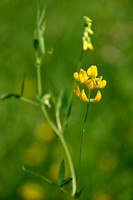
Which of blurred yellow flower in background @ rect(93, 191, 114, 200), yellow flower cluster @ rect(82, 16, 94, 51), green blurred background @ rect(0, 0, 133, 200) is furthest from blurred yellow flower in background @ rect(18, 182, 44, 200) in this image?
yellow flower cluster @ rect(82, 16, 94, 51)

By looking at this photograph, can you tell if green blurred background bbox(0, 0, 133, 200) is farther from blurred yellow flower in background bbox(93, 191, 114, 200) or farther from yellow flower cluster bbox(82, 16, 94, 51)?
yellow flower cluster bbox(82, 16, 94, 51)

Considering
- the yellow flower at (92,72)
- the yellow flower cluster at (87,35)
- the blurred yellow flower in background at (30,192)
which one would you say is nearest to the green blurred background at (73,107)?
the blurred yellow flower in background at (30,192)

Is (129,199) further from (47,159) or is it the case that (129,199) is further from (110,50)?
(110,50)

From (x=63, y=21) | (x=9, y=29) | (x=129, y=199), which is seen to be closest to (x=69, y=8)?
(x=63, y=21)

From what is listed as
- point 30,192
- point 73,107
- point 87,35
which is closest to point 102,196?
point 30,192

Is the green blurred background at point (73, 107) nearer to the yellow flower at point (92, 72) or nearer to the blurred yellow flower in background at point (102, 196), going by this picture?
the blurred yellow flower in background at point (102, 196)

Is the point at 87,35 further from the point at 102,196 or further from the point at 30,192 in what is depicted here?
the point at 30,192

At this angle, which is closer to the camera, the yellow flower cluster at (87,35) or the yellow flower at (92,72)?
the yellow flower at (92,72)

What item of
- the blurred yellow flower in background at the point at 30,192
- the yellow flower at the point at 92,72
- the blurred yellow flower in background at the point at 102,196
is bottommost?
the blurred yellow flower in background at the point at 30,192
